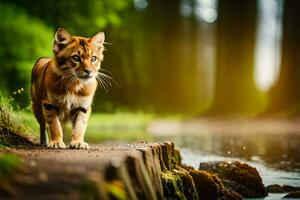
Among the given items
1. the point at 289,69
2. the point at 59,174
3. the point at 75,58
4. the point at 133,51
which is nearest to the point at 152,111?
the point at 133,51

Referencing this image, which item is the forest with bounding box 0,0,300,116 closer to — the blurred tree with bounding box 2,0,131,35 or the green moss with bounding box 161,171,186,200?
the blurred tree with bounding box 2,0,131,35

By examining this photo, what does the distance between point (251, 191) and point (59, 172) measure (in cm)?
440

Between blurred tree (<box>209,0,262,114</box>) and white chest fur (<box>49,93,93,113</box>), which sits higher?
blurred tree (<box>209,0,262,114</box>)

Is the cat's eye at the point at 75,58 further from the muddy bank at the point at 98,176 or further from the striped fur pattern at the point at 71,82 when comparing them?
the muddy bank at the point at 98,176

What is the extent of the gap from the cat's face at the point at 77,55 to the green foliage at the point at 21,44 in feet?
45.4

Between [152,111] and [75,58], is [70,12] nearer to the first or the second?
[152,111]

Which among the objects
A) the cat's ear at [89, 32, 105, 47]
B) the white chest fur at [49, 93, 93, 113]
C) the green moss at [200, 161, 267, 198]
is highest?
the cat's ear at [89, 32, 105, 47]

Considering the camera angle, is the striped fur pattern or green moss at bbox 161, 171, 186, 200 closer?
green moss at bbox 161, 171, 186, 200

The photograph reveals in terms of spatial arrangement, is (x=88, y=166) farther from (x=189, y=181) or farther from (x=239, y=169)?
(x=239, y=169)

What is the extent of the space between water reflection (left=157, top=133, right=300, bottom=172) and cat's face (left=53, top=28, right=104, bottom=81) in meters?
5.32

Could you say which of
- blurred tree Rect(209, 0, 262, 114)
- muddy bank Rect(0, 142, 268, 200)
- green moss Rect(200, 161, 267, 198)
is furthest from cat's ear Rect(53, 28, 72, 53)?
blurred tree Rect(209, 0, 262, 114)

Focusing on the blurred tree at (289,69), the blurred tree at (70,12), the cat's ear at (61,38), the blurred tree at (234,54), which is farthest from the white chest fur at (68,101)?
the blurred tree at (234,54)

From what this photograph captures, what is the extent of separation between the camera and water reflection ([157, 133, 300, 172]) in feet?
44.0

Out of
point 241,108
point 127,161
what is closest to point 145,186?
point 127,161
